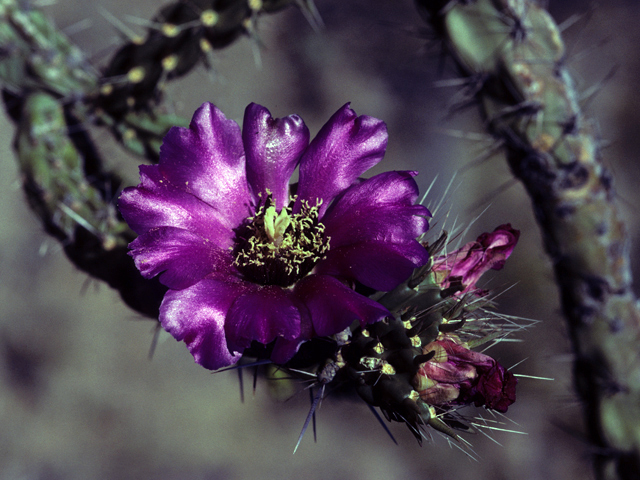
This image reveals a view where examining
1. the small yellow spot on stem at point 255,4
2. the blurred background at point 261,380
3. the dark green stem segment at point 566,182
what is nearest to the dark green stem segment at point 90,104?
the small yellow spot on stem at point 255,4

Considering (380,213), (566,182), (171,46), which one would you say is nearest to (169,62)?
(171,46)

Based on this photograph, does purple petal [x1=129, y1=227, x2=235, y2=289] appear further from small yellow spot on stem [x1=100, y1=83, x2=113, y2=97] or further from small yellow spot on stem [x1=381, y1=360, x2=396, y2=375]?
small yellow spot on stem [x1=100, y1=83, x2=113, y2=97]

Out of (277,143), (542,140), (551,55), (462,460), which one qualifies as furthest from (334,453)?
(277,143)

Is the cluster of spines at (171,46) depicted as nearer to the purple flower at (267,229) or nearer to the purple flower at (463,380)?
the purple flower at (267,229)

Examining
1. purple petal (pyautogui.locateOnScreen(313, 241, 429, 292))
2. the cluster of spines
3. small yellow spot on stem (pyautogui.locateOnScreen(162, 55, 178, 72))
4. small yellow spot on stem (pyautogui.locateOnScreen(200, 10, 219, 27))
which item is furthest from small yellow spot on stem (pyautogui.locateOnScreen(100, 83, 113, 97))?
purple petal (pyautogui.locateOnScreen(313, 241, 429, 292))

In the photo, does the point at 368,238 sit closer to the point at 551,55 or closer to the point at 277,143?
the point at 277,143

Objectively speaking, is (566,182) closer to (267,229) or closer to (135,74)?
(267,229)
